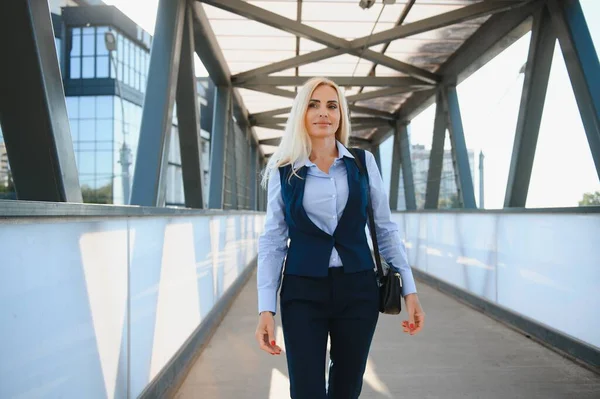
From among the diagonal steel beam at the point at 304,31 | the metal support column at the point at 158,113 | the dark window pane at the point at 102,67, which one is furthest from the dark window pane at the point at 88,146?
Result: the metal support column at the point at 158,113

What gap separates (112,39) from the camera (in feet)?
26.5

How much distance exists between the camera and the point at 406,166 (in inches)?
754

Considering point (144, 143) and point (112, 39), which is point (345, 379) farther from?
point (112, 39)

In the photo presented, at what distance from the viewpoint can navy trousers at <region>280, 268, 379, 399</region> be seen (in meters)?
2.12

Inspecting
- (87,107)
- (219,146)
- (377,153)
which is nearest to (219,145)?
(219,146)

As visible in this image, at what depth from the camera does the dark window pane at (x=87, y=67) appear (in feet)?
34.8

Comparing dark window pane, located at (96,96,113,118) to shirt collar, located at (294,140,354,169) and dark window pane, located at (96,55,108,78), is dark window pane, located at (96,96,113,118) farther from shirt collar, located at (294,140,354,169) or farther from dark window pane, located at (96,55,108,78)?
shirt collar, located at (294,140,354,169)

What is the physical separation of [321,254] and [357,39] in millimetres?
9168

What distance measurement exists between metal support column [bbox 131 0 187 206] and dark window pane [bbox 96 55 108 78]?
4744mm

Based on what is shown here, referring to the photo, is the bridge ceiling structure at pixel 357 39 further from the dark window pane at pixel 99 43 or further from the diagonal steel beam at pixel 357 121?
the diagonal steel beam at pixel 357 121

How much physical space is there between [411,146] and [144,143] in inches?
501

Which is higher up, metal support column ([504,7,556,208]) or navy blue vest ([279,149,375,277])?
metal support column ([504,7,556,208])

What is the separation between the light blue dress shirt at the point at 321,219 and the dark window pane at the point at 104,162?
2361 centimetres

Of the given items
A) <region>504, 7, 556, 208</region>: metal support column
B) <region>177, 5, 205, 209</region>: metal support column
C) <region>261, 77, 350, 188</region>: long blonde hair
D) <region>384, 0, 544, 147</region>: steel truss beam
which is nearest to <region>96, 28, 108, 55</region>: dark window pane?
<region>177, 5, 205, 209</region>: metal support column
